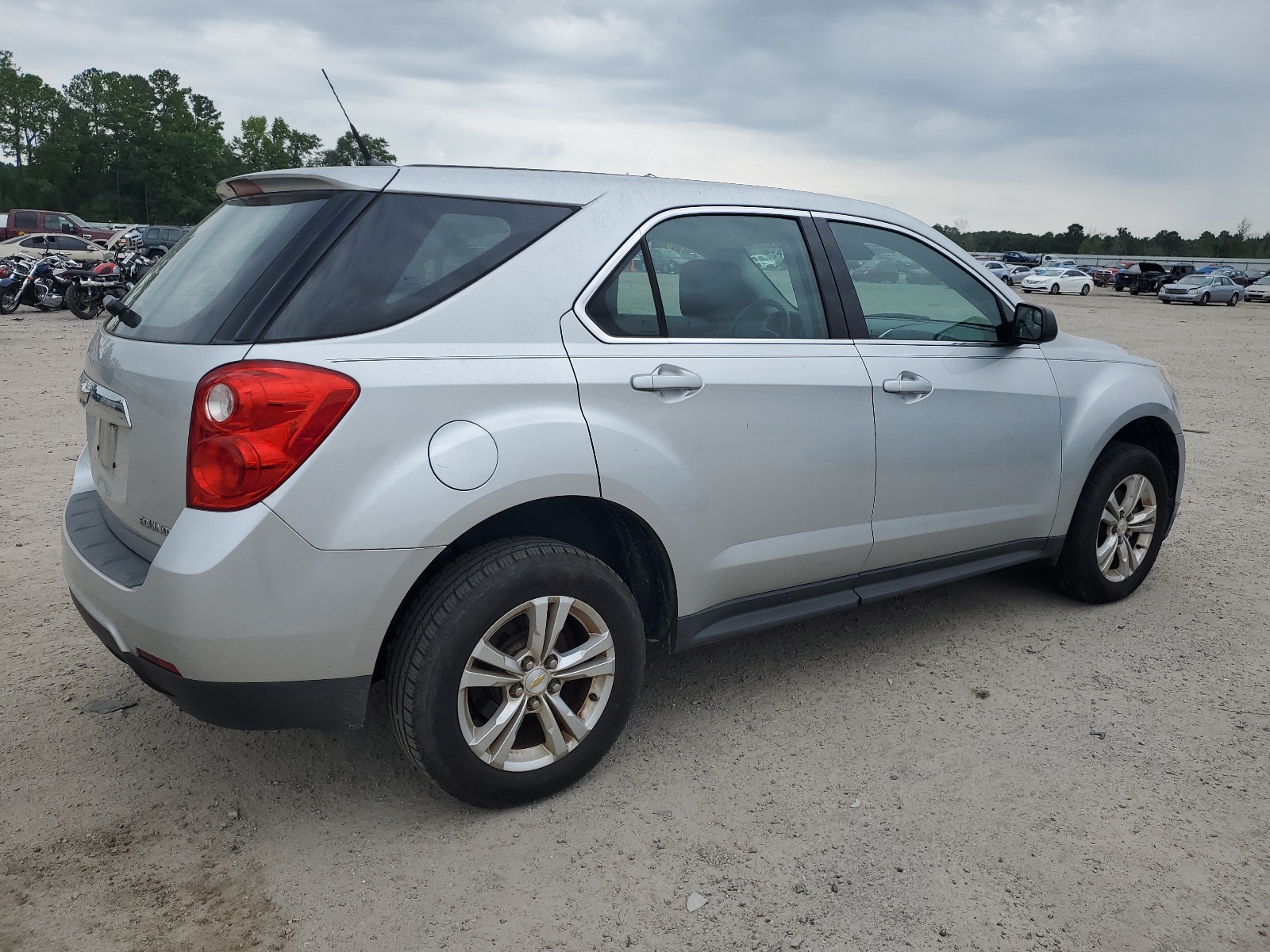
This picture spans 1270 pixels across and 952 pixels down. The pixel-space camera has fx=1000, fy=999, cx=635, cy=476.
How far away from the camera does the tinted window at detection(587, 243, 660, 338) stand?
2914mm

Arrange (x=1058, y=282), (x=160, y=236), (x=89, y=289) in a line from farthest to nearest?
(x=1058, y=282) → (x=160, y=236) → (x=89, y=289)

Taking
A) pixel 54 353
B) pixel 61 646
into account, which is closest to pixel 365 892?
pixel 61 646

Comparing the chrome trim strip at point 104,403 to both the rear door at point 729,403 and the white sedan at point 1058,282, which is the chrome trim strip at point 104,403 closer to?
the rear door at point 729,403

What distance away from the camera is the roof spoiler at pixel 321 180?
269 centimetres

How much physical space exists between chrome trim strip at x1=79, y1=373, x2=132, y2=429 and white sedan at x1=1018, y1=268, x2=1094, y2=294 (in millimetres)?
48523

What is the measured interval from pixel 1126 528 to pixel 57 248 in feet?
98.5

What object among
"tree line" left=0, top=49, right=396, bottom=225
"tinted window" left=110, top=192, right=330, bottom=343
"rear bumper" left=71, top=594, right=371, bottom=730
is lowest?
"rear bumper" left=71, top=594, right=371, bottom=730

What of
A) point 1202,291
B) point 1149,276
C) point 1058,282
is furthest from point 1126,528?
point 1149,276

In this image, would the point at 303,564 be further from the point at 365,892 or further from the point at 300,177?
the point at 300,177

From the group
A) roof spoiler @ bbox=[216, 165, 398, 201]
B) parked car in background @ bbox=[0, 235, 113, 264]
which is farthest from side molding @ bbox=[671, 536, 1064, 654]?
parked car in background @ bbox=[0, 235, 113, 264]

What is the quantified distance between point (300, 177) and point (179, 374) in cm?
68

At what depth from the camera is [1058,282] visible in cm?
4700

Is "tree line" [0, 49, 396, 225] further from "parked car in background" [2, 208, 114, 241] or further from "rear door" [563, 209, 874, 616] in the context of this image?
"rear door" [563, 209, 874, 616]

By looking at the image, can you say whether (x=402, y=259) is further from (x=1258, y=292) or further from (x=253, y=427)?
(x=1258, y=292)
